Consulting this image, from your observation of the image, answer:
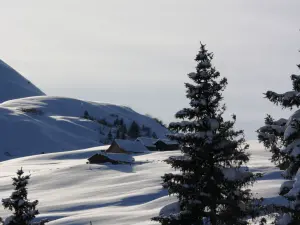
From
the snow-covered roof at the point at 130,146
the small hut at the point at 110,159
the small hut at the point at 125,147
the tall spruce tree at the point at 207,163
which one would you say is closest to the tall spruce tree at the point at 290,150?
the tall spruce tree at the point at 207,163

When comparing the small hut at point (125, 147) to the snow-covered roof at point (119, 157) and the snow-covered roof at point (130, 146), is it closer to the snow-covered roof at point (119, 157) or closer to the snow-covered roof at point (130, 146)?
the snow-covered roof at point (130, 146)

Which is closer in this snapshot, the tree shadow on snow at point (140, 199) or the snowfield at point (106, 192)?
the snowfield at point (106, 192)

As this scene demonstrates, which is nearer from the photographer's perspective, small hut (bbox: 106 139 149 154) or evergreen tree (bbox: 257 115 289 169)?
evergreen tree (bbox: 257 115 289 169)

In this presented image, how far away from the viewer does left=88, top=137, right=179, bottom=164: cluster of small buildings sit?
80.6 metres

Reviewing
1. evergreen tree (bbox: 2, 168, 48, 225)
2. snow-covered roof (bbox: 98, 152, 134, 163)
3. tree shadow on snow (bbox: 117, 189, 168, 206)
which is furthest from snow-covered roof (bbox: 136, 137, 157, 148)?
evergreen tree (bbox: 2, 168, 48, 225)

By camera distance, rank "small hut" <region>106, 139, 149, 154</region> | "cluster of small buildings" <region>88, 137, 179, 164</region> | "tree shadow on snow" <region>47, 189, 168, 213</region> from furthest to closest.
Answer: "small hut" <region>106, 139, 149, 154</region>, "cluster of small buildings" <region>88, 137, 179, 164</region>, "tree shadow on snow" <region>47, 189, 168, 213</region>

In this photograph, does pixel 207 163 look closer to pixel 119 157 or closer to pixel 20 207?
pixel 20 207

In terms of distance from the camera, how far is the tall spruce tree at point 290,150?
11539 millimetres

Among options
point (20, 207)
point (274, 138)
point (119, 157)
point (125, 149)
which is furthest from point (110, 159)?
point (274, 138)

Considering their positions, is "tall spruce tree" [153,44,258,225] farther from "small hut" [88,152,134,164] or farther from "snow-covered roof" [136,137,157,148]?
"snow-covered roof" [136,137,157,148]

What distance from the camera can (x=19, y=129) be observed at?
7741 inches

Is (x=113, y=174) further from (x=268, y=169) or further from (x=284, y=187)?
(x=284, y=187)

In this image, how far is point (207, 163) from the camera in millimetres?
14656

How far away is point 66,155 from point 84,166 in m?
35.3
